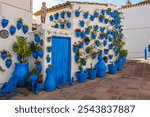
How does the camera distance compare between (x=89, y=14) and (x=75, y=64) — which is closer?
(x=75, y=64)

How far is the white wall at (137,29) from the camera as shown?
1678 centimetres

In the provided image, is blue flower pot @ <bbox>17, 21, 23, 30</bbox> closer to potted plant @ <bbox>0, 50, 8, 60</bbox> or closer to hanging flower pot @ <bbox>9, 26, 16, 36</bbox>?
hanging flower pot @ <bbox>9, 26, 16, 36</bbox>

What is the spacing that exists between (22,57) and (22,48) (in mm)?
410

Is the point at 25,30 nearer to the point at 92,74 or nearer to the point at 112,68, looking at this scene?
the point at 92,74

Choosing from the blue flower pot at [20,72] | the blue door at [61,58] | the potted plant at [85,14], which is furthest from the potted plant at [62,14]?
the blue flower pot at [20,72]

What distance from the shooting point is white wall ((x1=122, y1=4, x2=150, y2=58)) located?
55.1ft

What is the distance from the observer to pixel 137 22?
17469 mm

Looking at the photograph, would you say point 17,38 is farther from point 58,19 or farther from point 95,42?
point 95,42

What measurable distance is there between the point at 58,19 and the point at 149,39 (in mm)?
12118

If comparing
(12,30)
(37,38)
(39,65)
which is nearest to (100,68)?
(39,65)

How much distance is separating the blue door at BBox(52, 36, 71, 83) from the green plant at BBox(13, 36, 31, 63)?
1.11m

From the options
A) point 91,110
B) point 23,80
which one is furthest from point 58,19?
point 91,110

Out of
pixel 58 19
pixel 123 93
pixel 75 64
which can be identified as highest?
pixel 58 19

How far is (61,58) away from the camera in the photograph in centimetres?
727
